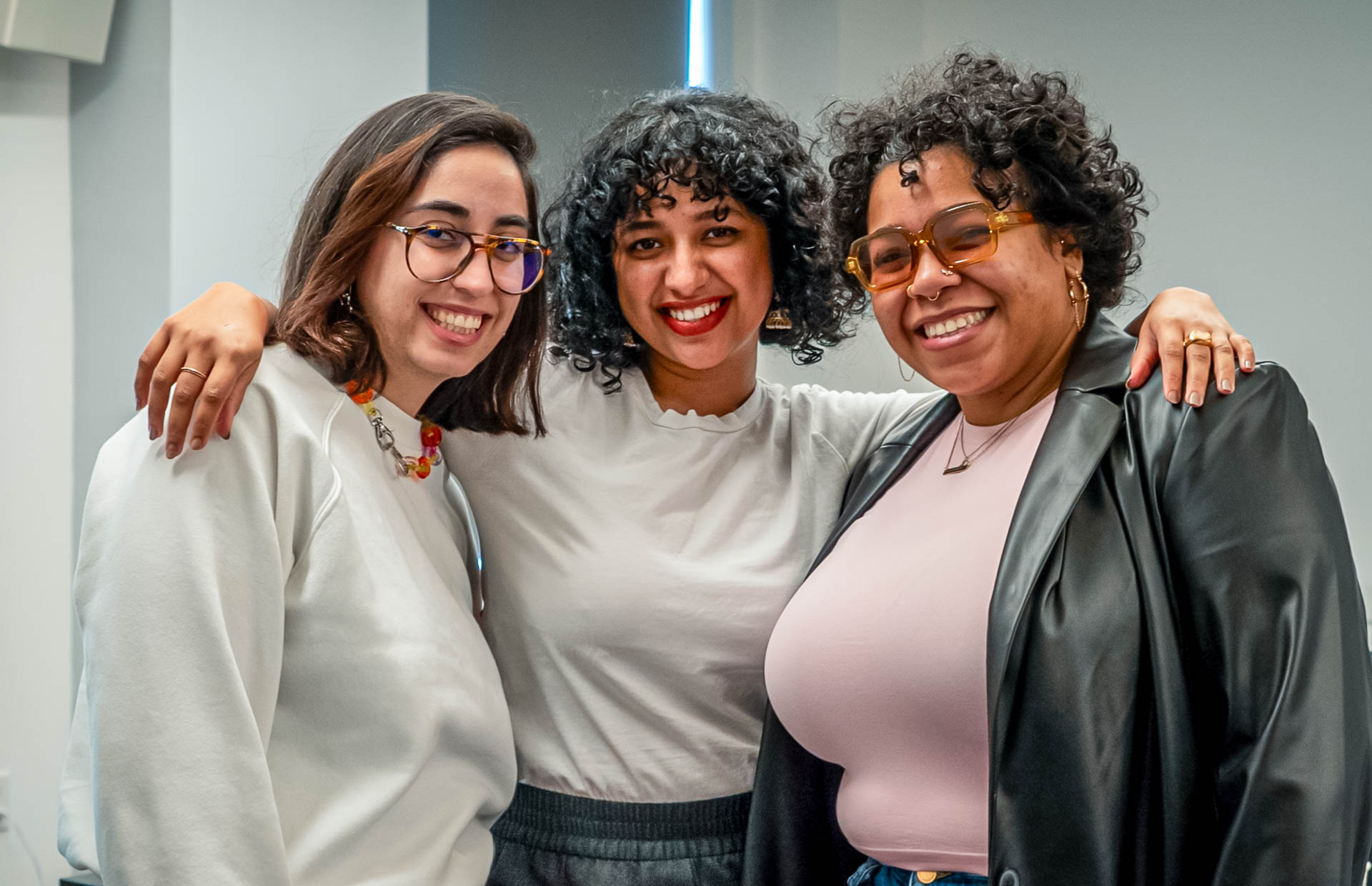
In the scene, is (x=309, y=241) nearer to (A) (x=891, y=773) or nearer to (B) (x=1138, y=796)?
(A) (x=891, y=773)

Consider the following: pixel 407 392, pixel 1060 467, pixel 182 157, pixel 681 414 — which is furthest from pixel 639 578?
pixel 182 157

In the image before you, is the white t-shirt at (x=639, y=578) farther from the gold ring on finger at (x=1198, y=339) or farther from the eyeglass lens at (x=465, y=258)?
the gold ring on finger at (x=1198, y=339)

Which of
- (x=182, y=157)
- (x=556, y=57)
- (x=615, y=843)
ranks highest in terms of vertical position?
(x=556, y=57)

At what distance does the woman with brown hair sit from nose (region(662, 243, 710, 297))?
211 millimetres

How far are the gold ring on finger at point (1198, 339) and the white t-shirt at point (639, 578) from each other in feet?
2.12

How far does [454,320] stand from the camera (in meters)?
1.59

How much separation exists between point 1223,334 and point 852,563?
573mm

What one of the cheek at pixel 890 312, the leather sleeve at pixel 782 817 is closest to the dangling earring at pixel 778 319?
the cheek at pixel 890 312

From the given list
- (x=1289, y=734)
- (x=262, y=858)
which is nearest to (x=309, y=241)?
(x=262, y=858)

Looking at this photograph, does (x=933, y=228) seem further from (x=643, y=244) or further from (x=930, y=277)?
(x=643, y=244)

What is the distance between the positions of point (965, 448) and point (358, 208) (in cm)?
91

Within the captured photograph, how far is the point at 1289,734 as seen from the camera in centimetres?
119

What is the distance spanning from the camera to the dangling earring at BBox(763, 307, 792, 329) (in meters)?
2.04

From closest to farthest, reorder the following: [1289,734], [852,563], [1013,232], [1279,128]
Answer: [1289,734] → [1013,232] → [852,563] → [1279,128]
